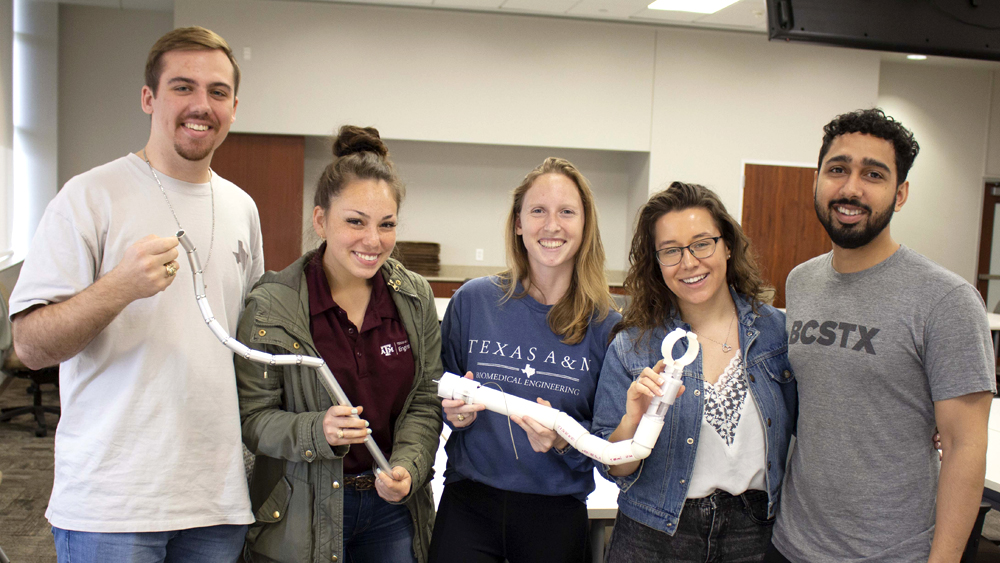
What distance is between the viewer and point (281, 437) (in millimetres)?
1434

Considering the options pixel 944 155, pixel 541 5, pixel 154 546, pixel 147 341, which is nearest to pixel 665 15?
pixel 541 5

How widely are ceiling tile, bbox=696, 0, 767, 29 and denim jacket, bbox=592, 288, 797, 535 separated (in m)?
4.61

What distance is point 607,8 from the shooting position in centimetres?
581

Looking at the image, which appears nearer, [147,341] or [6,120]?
[147,341]

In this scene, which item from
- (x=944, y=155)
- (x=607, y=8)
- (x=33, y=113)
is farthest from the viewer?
(x=944, y=155)

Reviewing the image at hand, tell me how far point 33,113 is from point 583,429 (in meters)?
6.71

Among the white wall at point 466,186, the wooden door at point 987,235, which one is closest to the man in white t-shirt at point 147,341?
the white wall at point 466,186

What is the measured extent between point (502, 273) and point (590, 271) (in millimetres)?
247

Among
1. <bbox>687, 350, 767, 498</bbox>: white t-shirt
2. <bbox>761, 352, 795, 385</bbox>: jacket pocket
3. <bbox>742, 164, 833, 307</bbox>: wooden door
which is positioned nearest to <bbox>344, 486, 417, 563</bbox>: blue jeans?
<bbox>687, 350, 767, 498</bbox>: white t-shirt

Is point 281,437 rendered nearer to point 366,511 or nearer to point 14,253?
point 366,511

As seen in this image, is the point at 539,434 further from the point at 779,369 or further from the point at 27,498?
the point at 27,498

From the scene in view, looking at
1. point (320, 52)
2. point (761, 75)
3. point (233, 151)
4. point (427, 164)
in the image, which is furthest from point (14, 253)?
point (761, 75)

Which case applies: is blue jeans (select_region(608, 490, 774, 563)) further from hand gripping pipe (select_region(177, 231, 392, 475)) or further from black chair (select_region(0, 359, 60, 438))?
black chair (select_region(0, 359, 60, 438))

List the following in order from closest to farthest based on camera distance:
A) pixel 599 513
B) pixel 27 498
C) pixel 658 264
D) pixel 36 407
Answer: pixel 658 264 → pixel 599 513 → pixel 27 498 → pixel 36 407
